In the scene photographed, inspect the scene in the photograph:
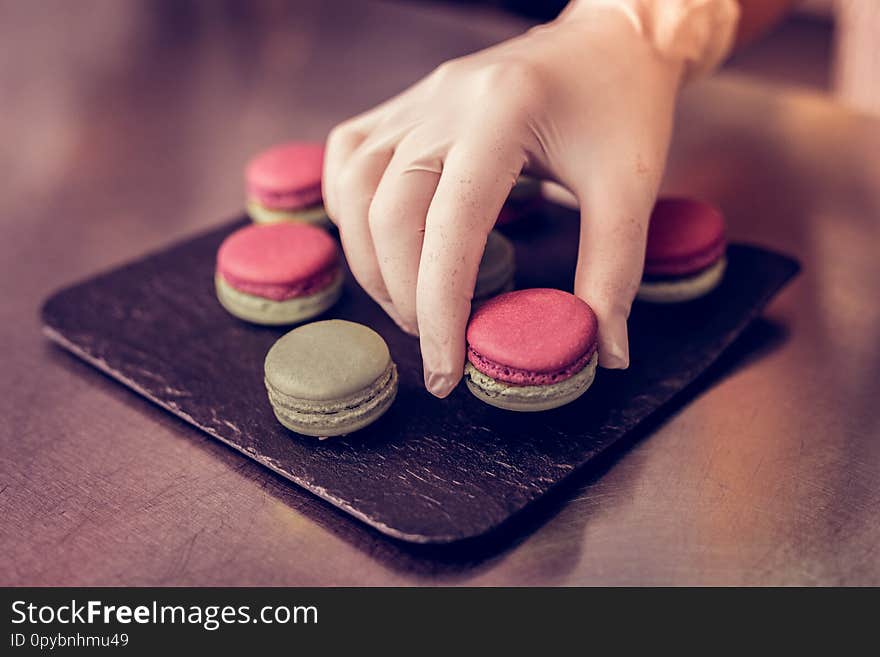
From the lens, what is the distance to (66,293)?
1000 millimetres

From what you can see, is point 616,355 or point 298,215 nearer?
point 616,355

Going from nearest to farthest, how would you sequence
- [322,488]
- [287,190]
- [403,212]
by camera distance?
[322,488]
[403,212]
[287,190]

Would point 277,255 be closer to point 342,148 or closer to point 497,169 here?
point 342,148

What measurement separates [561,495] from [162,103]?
987 millimetres

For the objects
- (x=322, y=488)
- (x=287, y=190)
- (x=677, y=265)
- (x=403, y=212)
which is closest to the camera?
(x=322, y=488)

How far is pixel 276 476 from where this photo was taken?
75 centimetres

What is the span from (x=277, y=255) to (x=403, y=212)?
0.19m

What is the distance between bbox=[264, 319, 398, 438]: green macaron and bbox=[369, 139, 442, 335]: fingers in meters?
0.07

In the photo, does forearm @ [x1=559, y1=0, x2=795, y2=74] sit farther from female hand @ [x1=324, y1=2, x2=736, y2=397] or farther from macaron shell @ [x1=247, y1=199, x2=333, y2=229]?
macaron shell @ [x1=247, y1=199, x2=333, y2=229]

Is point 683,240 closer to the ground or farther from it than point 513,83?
closer to the ground

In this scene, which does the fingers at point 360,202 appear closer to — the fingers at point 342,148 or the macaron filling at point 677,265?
the fingers at point 342,148

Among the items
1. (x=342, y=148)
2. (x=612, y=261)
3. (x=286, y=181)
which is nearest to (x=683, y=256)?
(x=612, y=261)

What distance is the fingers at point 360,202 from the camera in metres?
0.87
